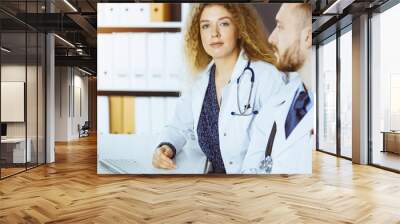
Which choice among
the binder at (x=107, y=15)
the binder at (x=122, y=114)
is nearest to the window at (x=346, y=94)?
the binder at (x=122, y=114)

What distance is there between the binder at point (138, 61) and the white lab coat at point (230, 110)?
704mm

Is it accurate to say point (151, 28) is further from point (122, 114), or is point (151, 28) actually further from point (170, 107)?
point (122, 114)

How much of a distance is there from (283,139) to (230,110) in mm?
975

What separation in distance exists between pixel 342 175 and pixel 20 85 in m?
5.90

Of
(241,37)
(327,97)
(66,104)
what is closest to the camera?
(241,37)

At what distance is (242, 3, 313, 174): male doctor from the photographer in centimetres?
634

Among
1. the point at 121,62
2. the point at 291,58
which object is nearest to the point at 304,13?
the point at 291,58

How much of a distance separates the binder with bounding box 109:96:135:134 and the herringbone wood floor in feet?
2.64

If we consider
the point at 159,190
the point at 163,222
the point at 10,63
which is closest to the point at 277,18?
the point at 159,190

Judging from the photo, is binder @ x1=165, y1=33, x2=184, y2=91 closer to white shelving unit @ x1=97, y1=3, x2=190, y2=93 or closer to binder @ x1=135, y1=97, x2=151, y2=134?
white shelving unit @ x1=97, y1=3, x2=190, y2=93

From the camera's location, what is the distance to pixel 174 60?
647 centimetres

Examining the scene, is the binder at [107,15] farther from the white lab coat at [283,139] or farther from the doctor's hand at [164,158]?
the white lab coat at [283,139]

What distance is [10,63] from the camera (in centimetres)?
666

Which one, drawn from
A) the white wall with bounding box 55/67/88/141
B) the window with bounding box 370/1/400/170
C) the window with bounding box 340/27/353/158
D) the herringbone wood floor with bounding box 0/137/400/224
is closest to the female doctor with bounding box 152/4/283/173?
the herringbone wood floor with bounding box 0/137/400/224
